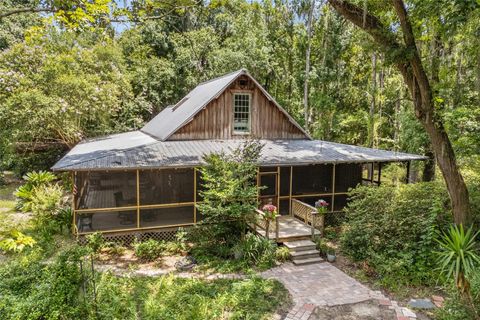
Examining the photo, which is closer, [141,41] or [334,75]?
[334,75]

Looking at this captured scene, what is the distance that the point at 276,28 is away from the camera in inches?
1028

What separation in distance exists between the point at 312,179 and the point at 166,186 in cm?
→ 655

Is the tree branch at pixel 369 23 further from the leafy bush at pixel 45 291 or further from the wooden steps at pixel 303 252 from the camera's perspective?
the leafy bush at pixel 45 291

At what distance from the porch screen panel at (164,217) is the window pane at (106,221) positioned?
1.24ft

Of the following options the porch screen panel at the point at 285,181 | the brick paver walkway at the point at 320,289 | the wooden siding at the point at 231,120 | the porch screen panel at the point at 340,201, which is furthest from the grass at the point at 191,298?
the wooden siding at the point at 231,120

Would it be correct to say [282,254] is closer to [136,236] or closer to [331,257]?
[331,257]

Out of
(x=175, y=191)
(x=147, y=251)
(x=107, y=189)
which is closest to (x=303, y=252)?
(x=147, y=251)

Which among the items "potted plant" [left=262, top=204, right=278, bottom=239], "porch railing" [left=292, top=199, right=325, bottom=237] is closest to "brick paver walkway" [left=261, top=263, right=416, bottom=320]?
"potted plant" [left=262, top=204, right=278, bottom=239]

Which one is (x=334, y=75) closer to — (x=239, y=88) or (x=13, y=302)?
(x=239, y=88)

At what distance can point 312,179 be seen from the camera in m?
15.2

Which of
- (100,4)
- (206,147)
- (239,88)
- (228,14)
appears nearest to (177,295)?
(206,147)

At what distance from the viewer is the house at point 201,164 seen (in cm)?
1177

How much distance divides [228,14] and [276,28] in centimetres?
855

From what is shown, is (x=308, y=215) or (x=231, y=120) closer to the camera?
(x=308, y=215)
